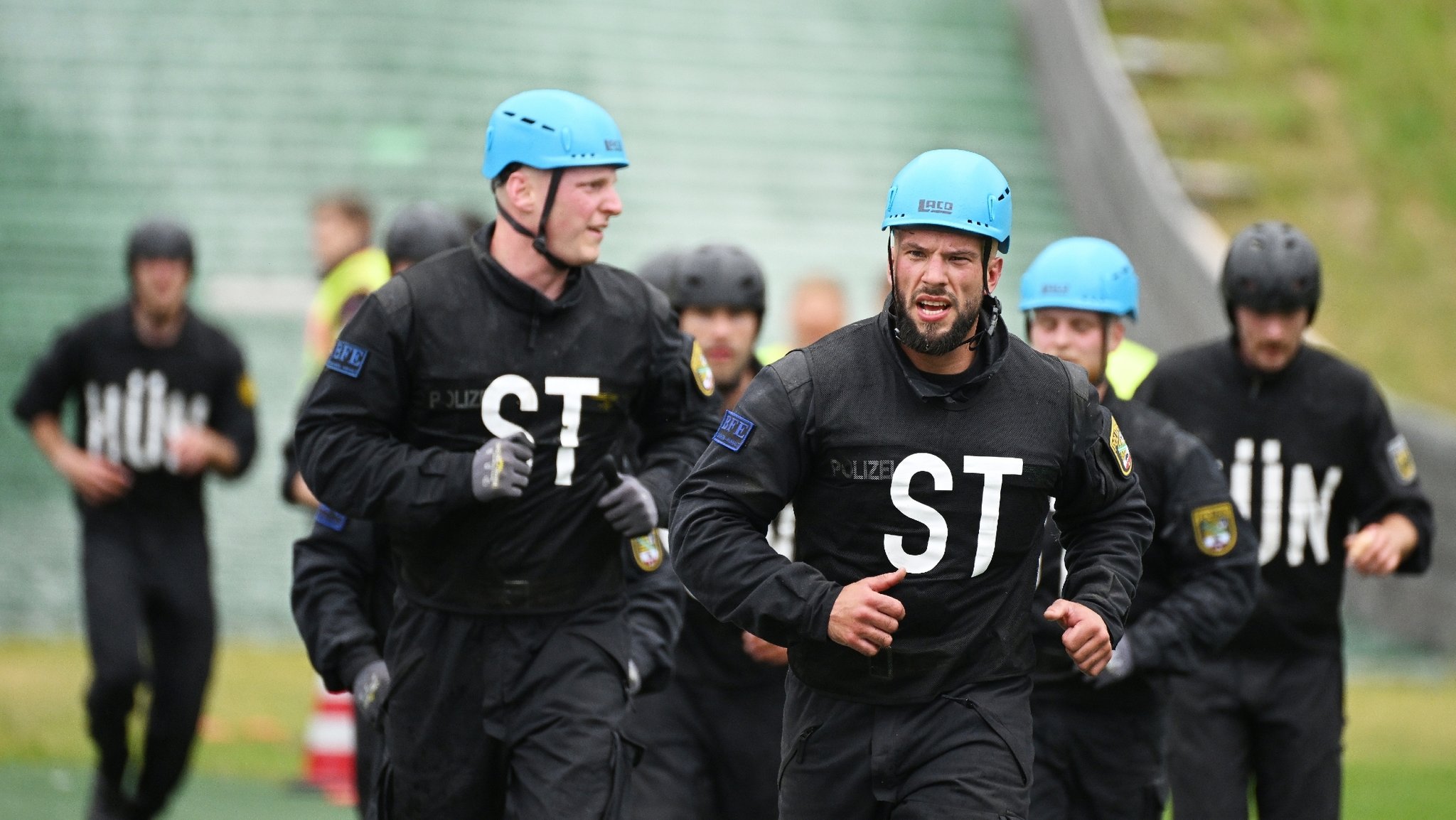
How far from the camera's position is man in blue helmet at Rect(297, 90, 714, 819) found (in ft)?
20.1

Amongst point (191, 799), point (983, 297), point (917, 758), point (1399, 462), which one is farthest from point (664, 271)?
point (191, 799)

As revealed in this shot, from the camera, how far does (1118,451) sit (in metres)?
5.67

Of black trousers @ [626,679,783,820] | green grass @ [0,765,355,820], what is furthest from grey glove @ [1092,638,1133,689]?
green grass @ [0,765,355,820]

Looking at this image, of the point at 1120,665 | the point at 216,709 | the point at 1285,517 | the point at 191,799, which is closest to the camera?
the point at 1120,665

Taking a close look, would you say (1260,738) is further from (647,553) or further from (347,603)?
(347,603)

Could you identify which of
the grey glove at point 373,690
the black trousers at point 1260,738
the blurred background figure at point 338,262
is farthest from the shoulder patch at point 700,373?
the blurred background figure at point 338,262

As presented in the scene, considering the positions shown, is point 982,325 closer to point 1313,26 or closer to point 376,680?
point 376,680

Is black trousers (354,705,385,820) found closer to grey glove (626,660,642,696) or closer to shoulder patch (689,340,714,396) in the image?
grey glove (626,660,642,696)

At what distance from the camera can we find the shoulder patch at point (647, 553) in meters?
6.74

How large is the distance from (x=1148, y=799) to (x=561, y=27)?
56.4ft

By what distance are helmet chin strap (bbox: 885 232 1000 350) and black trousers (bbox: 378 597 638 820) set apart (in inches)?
58.8

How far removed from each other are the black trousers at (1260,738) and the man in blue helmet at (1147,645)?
0.58 m

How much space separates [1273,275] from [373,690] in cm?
366

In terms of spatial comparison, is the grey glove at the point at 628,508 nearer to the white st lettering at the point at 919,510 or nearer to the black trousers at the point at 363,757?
the white st lettering at the point at 919,510
